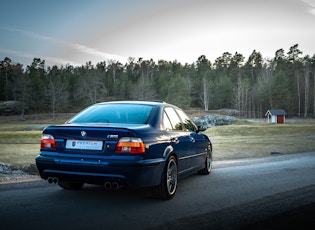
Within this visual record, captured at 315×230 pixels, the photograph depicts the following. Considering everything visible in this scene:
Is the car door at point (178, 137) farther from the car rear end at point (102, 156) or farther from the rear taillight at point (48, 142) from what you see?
the rear taillight at point (48, 142)

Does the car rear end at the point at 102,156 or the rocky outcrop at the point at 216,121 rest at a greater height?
the car rear end at the point at 102,156

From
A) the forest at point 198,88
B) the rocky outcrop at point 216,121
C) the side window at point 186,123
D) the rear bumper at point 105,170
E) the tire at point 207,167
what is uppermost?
the forest at point 198,88

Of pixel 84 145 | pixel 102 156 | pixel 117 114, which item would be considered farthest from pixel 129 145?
pixel 117 114

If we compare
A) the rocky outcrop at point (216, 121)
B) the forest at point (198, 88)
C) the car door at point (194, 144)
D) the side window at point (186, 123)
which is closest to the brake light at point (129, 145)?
the car door at point (194, 144)

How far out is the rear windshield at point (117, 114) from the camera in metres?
6.01

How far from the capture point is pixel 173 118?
22.4ft

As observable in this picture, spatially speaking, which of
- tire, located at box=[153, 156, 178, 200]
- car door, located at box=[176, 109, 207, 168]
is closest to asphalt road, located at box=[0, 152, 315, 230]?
tire, located at box=[153, 156, 178, 200]

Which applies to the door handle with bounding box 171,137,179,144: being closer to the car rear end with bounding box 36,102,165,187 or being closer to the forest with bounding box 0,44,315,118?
the car rear end with bounding box 36,102,165,187

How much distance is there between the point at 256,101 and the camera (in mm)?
100000

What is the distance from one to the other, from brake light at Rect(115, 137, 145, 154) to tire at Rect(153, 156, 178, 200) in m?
0.82

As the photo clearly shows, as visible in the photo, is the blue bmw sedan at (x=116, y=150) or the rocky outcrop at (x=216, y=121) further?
the rocky outcrop at (x=216, y=121)

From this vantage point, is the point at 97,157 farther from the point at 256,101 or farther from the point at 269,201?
the point at 256,101

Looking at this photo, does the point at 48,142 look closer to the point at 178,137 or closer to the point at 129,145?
the point at 129,145

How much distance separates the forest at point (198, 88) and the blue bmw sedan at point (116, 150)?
76977mm
